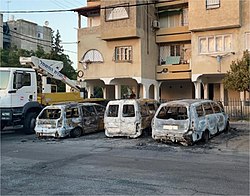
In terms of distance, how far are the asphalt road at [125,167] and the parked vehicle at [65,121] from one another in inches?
48.5

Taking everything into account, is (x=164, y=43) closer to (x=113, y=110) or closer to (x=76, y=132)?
(x=113, y=110)

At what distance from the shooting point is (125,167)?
9.52 metres

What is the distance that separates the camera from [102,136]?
16984 mm

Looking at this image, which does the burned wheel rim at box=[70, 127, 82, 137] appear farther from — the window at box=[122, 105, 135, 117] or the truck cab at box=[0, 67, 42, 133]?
the truck cab at box=[0, 67, 42, 133]

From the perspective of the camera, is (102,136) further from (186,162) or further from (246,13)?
(246,13)

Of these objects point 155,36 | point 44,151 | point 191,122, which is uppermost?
point 155,36

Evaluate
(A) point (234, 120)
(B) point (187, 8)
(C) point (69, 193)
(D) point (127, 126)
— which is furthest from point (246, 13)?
(C) point (69, 193)

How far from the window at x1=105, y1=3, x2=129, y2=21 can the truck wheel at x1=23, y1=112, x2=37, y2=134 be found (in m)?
12.1

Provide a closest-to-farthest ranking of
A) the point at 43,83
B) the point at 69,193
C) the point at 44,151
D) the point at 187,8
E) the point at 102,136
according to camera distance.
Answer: the point at 69,193 < the point at 44,151 < the point at 102,136 < the point at 43,83 < the point at 187,8

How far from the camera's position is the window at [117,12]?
87.8 ft

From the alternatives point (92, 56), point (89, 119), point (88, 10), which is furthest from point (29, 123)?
point (88, 10)

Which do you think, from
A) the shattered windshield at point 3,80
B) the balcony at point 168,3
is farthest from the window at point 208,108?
the balcony at point 168,3

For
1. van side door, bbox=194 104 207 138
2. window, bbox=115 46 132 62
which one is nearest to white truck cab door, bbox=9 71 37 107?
van side door, bbox=194 104 207 138

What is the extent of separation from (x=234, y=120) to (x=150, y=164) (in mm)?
15163
